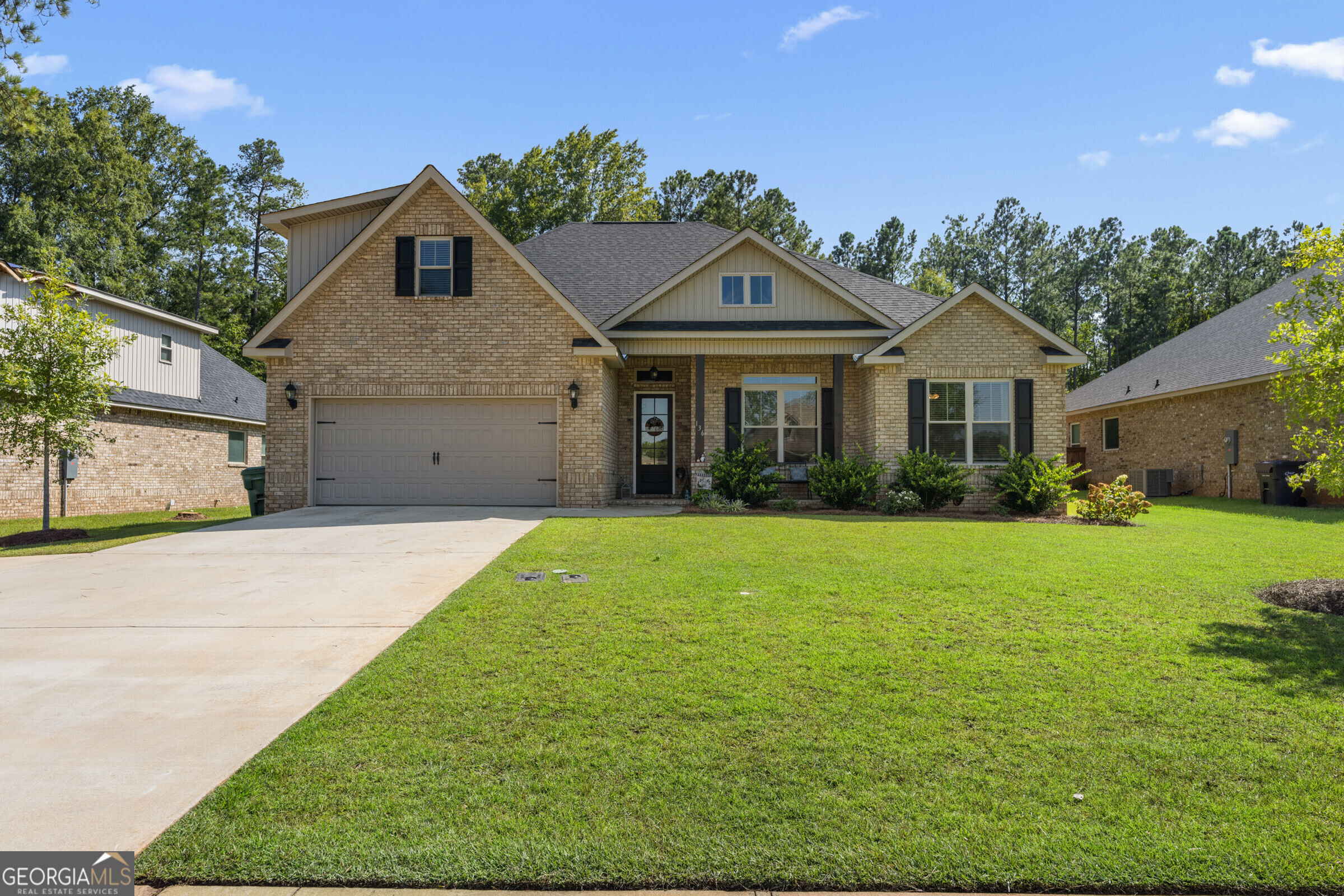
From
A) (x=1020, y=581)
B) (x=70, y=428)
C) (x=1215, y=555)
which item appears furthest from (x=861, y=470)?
(x=70, y=428)

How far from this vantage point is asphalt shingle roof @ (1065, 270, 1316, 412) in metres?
19.8

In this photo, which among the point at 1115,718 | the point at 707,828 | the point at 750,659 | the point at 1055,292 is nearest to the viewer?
the point at 707,828

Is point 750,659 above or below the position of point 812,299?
below

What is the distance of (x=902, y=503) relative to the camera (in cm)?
1459

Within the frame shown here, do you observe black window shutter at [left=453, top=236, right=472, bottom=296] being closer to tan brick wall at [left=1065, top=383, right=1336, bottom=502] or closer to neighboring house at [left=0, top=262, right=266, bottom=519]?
neighboring house at [left=0, top=262, right=266, bottom=519]

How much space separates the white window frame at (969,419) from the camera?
617 inches

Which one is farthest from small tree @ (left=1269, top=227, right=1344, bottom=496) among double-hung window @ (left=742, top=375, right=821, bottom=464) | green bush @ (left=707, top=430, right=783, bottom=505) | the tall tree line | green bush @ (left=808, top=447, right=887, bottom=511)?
the tall tree line

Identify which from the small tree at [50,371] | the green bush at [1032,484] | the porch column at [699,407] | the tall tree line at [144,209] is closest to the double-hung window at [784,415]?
the porch column at [699,407]

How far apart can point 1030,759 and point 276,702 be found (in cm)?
376

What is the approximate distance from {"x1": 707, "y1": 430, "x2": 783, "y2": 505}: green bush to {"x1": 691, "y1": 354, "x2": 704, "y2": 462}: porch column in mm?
1011

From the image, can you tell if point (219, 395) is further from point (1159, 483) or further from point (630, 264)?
point (1159, 483)

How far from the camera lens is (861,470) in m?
15.1

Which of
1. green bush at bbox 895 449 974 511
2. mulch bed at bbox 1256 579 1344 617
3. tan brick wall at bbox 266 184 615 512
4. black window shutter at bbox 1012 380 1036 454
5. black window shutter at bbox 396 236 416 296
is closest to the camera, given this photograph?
mulch bed at bbox 1256 579 1344 617

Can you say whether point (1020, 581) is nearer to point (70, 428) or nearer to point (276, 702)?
point (276, 702)
